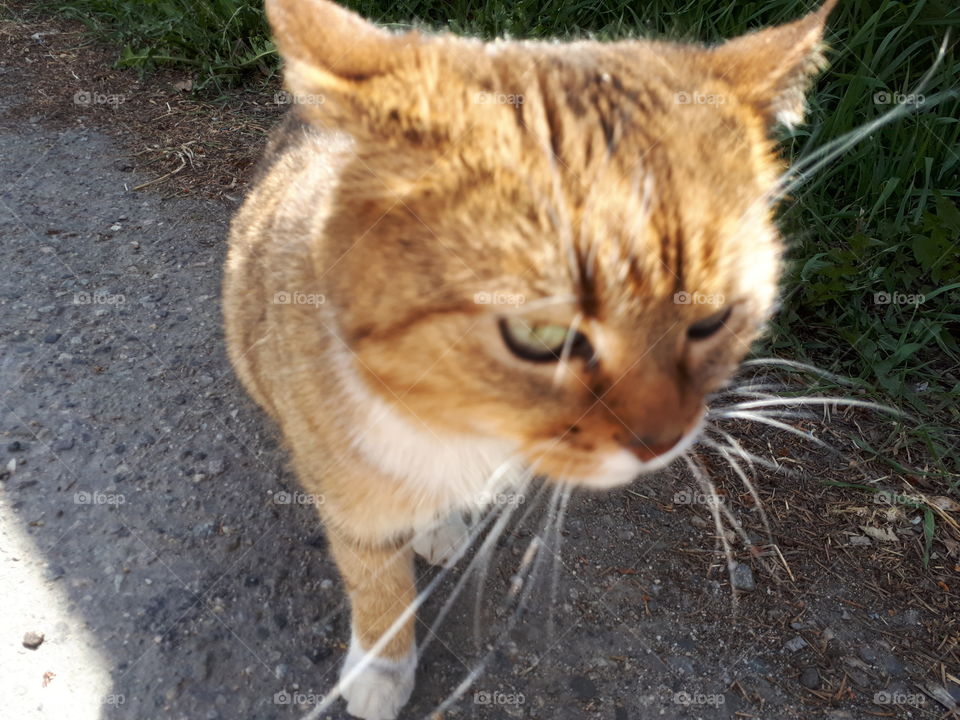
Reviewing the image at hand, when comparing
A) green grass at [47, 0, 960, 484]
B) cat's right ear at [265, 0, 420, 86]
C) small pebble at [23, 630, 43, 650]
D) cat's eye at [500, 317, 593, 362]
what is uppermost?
cat's right ear at [265, 0, 420, 86]

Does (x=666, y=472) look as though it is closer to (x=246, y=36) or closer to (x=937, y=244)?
(x=937, y=244)

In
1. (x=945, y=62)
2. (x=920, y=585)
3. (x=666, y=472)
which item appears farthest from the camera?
(x=945, y=62)

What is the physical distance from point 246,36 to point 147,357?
2746 millimetres

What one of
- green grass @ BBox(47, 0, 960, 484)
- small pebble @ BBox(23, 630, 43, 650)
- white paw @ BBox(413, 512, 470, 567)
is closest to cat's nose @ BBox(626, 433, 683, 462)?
white paw @ BBox(413, 512, 470, 567)

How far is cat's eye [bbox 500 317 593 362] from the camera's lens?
1401 mm

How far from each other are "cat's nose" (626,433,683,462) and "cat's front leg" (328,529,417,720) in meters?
0.92

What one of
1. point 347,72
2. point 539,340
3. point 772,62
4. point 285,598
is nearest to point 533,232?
point 539,340

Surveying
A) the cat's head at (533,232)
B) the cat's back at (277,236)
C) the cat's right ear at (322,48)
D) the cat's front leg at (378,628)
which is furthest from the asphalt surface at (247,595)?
the cat's right ear at (322,48)

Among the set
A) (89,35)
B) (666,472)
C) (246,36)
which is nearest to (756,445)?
(666,472)

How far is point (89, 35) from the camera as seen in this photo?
5441mm

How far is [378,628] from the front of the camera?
224 centimetres

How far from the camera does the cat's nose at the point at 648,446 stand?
1.56 metres

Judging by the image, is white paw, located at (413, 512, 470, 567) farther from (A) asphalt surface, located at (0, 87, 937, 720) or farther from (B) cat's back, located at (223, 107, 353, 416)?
(B) cat's back, located at (223, 107, 353, 416)

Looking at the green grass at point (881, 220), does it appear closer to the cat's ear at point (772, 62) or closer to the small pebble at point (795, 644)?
the small pebble at point (795, 644)
